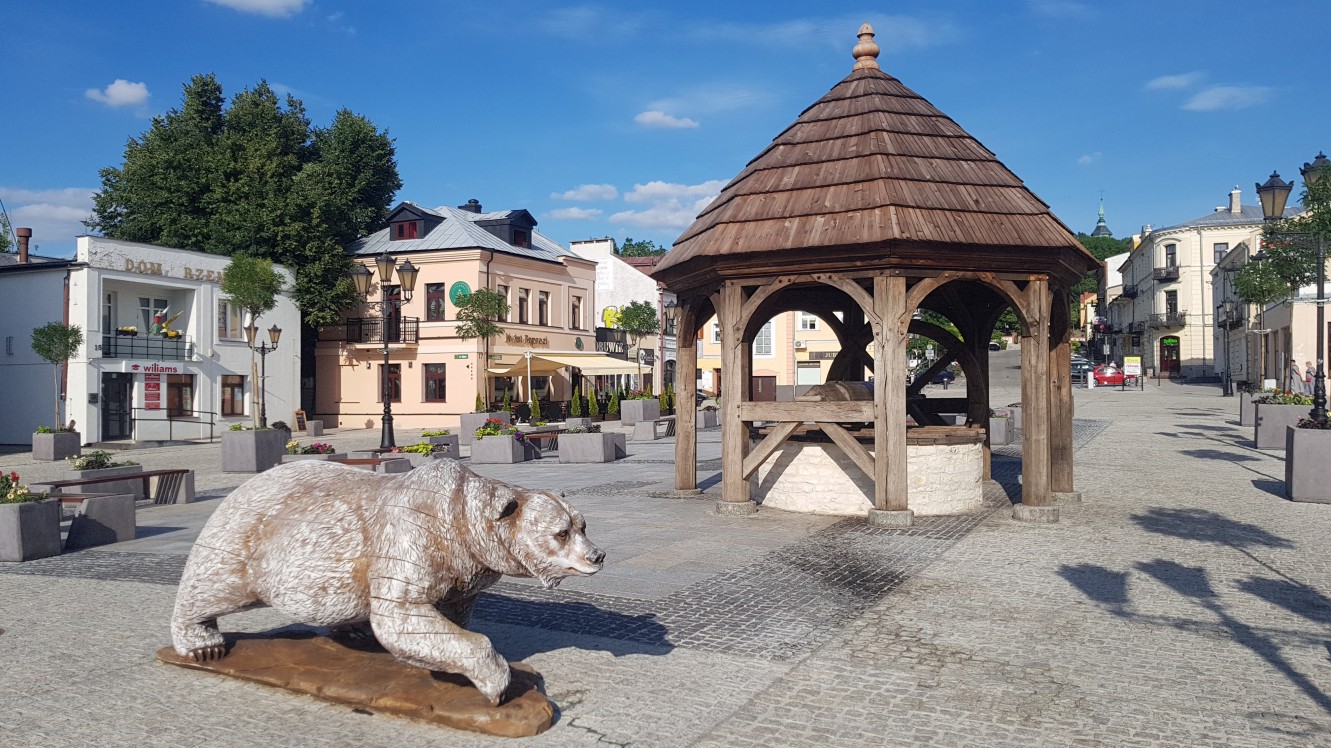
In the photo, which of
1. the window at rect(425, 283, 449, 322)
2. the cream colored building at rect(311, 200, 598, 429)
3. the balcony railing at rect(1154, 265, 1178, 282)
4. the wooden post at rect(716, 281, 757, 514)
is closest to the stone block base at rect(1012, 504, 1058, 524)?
the wooden post at rect(716, 281, 757, 514)

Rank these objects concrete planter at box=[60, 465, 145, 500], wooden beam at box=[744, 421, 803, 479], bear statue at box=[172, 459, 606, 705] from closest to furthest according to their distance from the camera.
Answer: bear statue at box=[172, 459, 606, 705]
wooden beam at box=[744, 421, 803, 479]
concrete planter at box=[60, 465, 145, 500]

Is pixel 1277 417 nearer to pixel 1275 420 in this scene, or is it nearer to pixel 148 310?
Result: pixel 1275 420

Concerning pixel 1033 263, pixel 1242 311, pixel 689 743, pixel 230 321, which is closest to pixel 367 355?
pixel 230 321

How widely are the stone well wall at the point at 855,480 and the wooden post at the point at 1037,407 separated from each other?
3.21 feet

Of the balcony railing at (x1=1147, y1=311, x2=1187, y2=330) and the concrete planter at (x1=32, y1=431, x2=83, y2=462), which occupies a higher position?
the balcony railing at (x1=1147, y1=311, x2=1187, y2=330)

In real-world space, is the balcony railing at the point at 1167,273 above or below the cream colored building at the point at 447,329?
above

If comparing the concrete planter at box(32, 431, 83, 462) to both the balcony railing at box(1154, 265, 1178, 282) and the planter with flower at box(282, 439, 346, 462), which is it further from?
the balcony railing at box(1154, 265, 1178, 282)

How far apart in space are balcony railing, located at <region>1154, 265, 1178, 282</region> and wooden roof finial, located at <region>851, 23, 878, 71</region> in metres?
69.5

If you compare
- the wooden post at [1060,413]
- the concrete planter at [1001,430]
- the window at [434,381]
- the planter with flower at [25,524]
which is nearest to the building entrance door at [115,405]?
the window at [434,381]

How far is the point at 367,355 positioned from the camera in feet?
141

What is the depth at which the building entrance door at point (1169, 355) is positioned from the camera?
247 feet

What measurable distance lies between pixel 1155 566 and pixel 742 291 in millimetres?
5709

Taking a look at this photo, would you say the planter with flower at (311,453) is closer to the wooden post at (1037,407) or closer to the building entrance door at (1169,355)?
the wooden post at (1037,407)

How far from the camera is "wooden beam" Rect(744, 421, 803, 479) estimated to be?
463 inches
